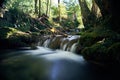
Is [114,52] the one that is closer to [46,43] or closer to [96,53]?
[96,53]

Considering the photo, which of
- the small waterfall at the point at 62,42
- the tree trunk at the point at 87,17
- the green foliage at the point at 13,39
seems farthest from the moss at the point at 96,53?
the tree trunk at the point at 87,17

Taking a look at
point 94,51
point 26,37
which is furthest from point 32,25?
point 94,51

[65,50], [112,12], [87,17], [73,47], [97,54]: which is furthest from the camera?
[87,17]

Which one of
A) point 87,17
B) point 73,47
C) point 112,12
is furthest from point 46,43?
point 112,12

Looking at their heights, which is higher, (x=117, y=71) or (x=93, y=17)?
(x=93, y=17)

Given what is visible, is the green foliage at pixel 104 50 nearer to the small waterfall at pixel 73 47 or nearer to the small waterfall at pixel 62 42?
the small waterfall at pixel 73 47

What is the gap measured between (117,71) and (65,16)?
32615 millimetres

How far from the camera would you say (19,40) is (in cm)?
1838

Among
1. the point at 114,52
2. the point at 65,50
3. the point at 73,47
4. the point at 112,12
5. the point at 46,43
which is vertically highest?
the point at 112,12

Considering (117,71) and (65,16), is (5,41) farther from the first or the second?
(65,16)

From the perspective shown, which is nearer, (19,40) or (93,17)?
(19,40)

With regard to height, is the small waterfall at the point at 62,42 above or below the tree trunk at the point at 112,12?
below

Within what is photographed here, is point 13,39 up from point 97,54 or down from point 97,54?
up

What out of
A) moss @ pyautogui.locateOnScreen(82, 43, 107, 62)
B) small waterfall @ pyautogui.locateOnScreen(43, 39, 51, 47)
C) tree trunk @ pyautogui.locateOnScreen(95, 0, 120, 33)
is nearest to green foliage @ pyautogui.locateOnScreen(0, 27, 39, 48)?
small waterfall @ pyautogui.locateOnScreen(43, 39, 51, 47)
